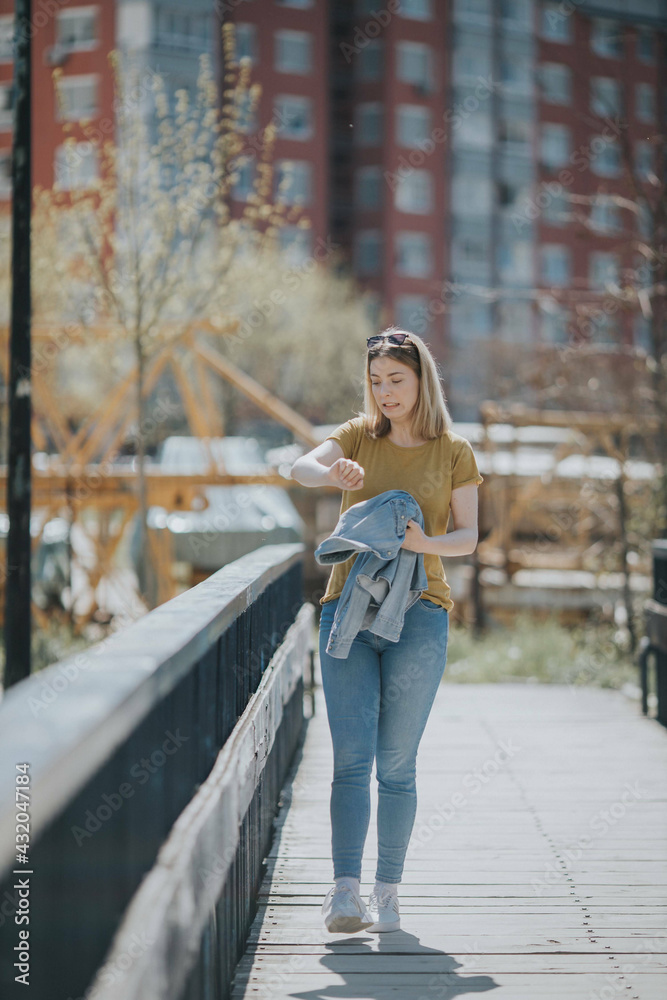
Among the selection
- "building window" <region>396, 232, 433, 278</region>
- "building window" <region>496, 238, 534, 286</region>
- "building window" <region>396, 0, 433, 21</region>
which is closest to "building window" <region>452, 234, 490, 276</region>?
"building window" <region>496, 238, 534, 286</region>

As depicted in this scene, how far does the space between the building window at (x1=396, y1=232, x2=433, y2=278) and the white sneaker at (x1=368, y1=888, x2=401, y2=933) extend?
50451mm

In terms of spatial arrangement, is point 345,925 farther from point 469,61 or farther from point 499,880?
point 469,61

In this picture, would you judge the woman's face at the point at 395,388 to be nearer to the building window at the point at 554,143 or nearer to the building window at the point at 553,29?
the building window at the point at 553,29

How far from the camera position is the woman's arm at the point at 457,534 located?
346 cm

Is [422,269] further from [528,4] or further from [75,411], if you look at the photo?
[75,411]

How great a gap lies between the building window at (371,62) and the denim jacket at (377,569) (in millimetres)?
52700

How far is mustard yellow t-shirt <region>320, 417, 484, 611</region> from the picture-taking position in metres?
3.62

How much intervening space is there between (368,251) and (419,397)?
1995 inches

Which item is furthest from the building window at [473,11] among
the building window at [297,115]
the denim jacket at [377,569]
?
the denim jacket at [377,569]

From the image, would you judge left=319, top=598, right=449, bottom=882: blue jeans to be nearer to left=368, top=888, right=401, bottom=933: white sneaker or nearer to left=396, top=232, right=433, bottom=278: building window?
left=368, top=888, right=401, bottom=933: white sneaker

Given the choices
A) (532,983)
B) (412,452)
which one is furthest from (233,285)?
(532,983)

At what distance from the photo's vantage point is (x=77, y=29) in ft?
144

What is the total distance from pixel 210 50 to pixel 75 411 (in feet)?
53.4

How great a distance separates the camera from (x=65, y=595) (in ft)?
46.3
